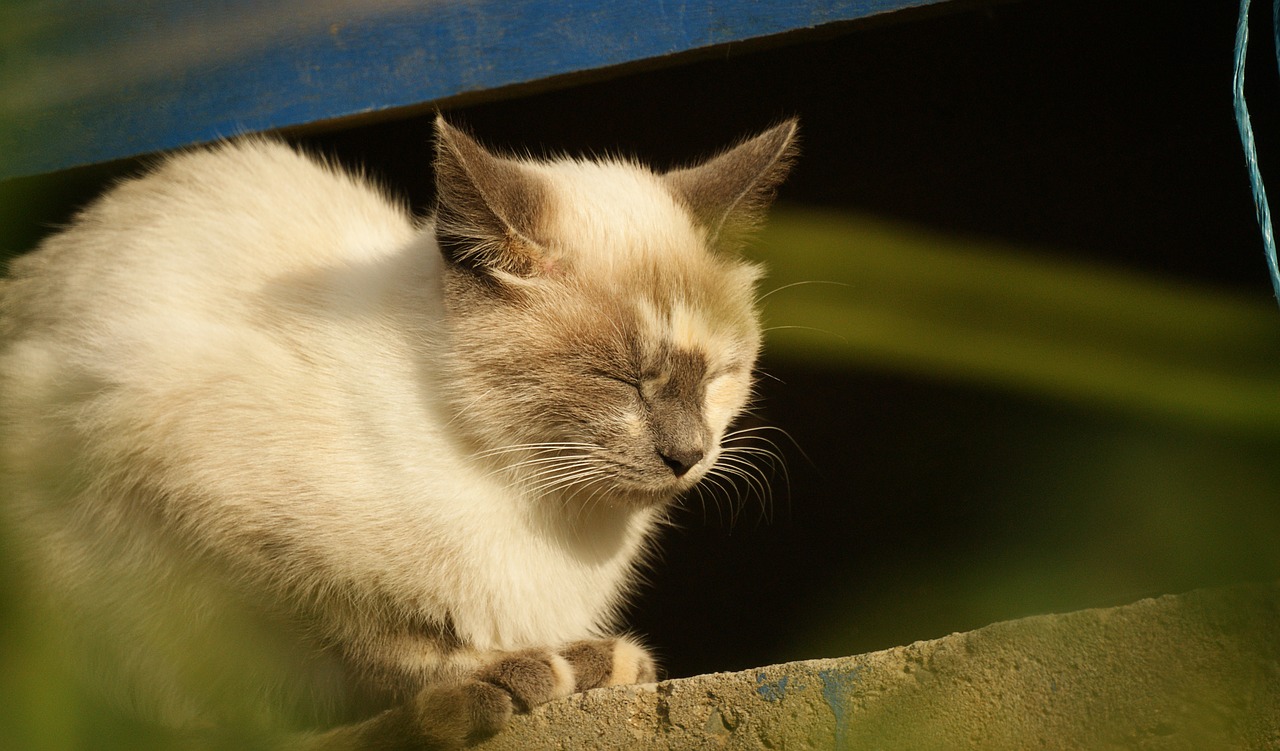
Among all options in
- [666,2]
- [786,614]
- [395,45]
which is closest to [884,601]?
[786,614]

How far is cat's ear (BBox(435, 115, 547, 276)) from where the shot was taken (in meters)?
1.88

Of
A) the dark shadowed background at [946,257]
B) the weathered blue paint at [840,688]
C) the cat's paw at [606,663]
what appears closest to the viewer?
the weathered blue paint at [840,688]

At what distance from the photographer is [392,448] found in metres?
2.03

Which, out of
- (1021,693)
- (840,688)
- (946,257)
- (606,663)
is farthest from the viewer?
(946,257)

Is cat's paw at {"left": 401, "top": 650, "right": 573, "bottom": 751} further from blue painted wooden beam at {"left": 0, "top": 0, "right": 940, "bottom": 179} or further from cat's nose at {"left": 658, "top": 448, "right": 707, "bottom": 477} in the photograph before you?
blue painted wooden beam at {"left": 0, "top": 0, "right": 940, "bottom": 179}

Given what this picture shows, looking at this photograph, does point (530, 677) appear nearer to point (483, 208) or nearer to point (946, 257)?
point (483, 208)

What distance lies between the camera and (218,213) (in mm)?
2441

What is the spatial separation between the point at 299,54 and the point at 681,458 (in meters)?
1.57

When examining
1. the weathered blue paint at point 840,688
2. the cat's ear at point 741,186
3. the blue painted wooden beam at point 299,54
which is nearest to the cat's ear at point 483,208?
the cat's ear at point 741,186

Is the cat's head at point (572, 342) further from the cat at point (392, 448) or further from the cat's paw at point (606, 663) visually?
the cat's paw at point (606, 663)

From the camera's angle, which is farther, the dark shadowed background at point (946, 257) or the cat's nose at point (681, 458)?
the dark shadowed background at point (946, 257)

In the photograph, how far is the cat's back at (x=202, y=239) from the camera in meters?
2.28

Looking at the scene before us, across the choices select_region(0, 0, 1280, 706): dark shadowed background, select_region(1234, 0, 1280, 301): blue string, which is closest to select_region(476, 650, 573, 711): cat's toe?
select_region(0, 0, 1280, 706): dark shadowed background

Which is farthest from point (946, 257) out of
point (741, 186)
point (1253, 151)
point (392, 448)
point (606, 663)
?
point (392, 448)
